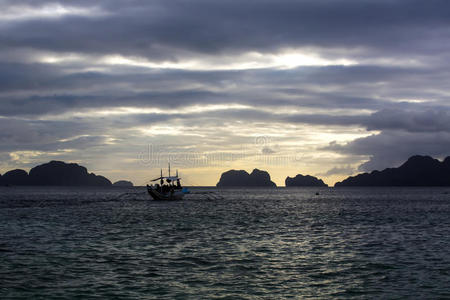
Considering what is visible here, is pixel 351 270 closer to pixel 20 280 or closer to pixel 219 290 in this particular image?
pixel 219 290

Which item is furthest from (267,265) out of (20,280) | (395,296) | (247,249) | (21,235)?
(21,235)

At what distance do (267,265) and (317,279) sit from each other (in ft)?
15.9

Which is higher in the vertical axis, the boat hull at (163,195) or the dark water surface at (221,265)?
the boat hull at (163,195)

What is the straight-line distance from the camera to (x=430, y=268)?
1180 inches

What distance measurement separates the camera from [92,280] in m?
26.0

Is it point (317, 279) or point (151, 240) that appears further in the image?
point (151, 240)

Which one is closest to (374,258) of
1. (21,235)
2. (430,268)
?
(430,268)

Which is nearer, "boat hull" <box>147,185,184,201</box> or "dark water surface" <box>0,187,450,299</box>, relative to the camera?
"dark water surface" <box>0,187,450,299</box>

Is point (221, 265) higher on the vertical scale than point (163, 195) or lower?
lower

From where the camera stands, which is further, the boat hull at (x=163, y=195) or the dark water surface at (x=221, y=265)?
the boat hull at (x=163, y=195)

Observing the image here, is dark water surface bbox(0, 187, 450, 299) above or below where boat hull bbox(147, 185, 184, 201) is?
below

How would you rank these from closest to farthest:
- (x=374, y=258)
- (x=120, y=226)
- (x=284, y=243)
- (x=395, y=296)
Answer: (x=395, y=296) < (x=374, y=258) < (x=284, y=243) < (x=120, y=226)

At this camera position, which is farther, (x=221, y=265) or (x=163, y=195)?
(x=163, y=195)

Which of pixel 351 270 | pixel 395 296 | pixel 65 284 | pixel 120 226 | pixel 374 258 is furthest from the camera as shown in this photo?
pixel 120 226
